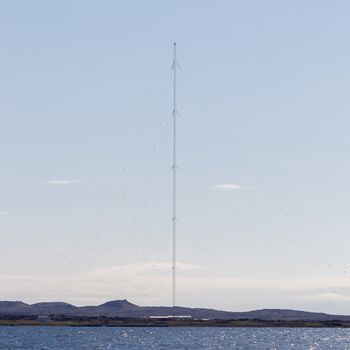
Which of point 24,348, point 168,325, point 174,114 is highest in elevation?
point 174,114

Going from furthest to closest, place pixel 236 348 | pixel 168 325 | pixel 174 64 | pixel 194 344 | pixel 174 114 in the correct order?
pixel 168 325 < pixel 194 344 < pixel 236 348 < pixel 174 114 < pixel 174 64

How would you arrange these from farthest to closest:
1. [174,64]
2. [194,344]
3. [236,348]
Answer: [194,344] → [236,348] → [174,64]

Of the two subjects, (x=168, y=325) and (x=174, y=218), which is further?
(x=168, y=325)

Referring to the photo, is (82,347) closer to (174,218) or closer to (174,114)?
(174,218)

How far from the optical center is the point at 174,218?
122 meters

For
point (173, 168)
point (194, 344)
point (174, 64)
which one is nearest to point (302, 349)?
point (194, 344)

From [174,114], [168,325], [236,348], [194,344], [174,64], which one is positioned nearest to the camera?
[174,64]

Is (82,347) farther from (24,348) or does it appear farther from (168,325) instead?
(168,325)

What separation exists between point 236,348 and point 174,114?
31.0 metres

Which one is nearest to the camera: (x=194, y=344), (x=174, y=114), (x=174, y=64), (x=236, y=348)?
(x=174, y=64)

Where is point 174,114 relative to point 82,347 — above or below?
above

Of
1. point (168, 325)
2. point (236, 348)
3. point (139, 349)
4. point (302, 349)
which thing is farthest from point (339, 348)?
point (168, 325)

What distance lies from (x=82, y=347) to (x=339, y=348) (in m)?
36.3

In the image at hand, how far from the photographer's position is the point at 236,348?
418 ft
